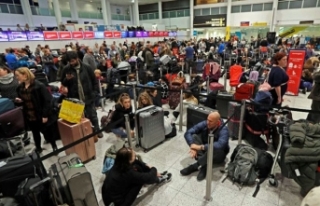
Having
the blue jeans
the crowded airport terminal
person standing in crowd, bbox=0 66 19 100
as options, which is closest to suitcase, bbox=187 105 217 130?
the crowded airport terminal

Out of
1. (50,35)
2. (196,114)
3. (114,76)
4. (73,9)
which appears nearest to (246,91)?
(196,114)

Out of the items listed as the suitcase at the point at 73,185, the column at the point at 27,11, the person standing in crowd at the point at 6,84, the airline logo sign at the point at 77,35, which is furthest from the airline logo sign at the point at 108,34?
the suitcase at the point at 73,185

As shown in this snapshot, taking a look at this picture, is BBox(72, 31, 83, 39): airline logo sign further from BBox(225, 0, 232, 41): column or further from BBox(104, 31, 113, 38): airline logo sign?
BBox(225, 0, 232, 41): column

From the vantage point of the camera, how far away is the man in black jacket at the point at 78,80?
135 inches

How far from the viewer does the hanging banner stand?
5.96m

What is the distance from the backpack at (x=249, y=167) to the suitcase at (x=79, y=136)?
2.15 meters

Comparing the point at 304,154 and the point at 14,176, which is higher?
the point at 304,154

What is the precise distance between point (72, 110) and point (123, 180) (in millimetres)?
1516

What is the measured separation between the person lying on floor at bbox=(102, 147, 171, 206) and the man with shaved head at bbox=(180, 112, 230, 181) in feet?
2.58

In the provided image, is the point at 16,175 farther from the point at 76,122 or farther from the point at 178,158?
the point at 178,158

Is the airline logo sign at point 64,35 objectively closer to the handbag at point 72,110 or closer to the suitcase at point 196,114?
the handbag at point 72,110

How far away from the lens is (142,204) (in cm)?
245

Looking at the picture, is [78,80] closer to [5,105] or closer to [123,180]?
[5,105]

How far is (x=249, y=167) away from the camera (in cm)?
267
